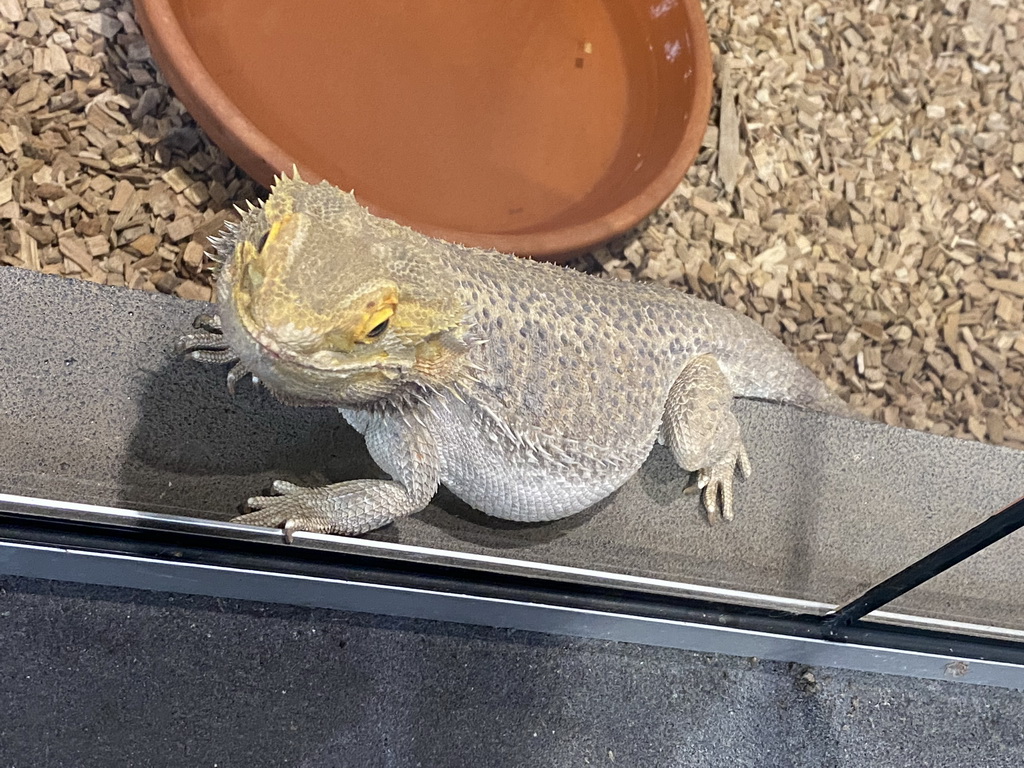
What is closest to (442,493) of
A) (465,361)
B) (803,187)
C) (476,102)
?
(465,361)

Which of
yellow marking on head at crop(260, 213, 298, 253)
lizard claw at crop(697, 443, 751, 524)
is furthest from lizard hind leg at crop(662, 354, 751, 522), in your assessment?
yellow marking on head at crop(260, 213, 298, 253)

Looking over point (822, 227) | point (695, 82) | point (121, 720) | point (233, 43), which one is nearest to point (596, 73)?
point (695, 82)

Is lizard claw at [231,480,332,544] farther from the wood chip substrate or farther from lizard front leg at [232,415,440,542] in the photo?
the wood chip substrate

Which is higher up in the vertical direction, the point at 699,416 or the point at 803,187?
the point at 803,187

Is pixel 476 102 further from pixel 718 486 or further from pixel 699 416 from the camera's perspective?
pixel 718 486

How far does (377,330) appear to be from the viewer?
1295mm

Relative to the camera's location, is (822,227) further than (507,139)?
Yes

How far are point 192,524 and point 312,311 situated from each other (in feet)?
2.96

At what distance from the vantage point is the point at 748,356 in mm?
2102

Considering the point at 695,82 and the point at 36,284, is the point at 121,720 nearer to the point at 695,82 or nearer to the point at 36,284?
the point at 36,284

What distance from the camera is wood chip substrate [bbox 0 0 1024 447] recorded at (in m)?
2.32

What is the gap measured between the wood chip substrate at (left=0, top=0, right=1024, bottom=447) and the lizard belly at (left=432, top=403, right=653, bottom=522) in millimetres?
993

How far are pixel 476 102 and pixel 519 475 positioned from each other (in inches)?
53.5

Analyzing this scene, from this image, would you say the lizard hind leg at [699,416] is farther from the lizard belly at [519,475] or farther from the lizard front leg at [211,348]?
the lizard front leg at [211,348]
